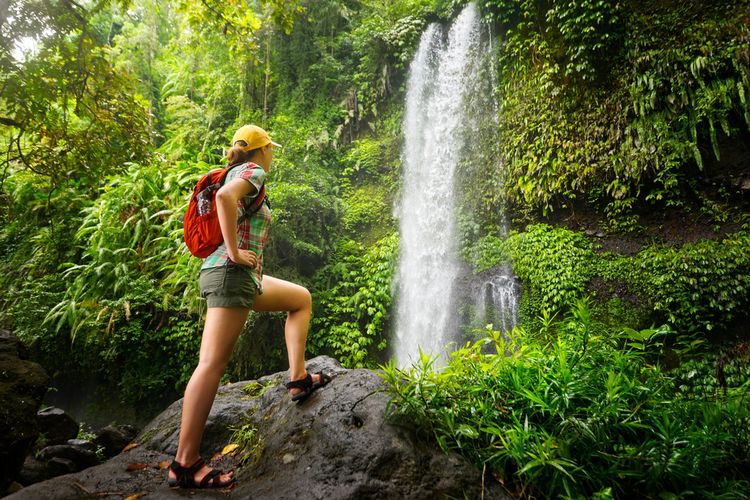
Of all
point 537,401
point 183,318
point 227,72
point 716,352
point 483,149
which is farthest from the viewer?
point 227,72

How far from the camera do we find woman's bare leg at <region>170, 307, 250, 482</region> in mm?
2004

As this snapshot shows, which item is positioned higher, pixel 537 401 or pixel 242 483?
pixel 537 401

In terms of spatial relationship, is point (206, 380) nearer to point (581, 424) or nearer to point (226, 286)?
point (226, 286)

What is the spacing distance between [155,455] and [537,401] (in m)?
2.95

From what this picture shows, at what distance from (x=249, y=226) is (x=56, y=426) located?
4.30 m

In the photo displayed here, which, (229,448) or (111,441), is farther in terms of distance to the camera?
(111,441)

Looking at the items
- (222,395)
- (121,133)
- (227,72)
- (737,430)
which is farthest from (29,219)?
(737,430)

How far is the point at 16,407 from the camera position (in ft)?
8.78

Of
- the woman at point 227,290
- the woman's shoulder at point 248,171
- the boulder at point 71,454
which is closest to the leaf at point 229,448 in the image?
the woman at point 227,290

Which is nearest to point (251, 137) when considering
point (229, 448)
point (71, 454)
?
point (229, 448)

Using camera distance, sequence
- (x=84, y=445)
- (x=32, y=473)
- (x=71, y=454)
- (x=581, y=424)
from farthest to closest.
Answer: (x=84, y=445), (x=71, y=454), (x=32, y=473), (x=581, y=424)

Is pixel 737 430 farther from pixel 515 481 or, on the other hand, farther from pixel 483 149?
pixel 483 149

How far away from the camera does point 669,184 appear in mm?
5695

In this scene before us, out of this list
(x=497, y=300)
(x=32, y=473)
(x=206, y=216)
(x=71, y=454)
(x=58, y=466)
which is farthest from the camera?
(x=497, y=300)
